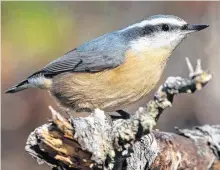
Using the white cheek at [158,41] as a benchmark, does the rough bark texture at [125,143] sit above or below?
below

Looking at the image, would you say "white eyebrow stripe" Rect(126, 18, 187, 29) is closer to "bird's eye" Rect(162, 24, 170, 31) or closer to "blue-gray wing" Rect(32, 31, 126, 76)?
"bird's eye" Rect(162, 24, 170, 31)

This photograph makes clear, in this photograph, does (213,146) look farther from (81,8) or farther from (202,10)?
(81,8)

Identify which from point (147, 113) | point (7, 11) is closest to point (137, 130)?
point (147, 113)

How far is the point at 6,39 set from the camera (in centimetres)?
729

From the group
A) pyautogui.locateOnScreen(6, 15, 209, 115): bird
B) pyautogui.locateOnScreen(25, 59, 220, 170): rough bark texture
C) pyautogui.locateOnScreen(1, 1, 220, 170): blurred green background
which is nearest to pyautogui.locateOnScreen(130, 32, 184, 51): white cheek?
pyautogui.locateOnScreen(6, 15, 209, 115): bird

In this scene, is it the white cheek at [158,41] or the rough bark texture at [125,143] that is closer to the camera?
the rough bark texture at [125,143]

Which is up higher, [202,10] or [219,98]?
[202,10]

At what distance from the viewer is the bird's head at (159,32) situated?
13.4ft

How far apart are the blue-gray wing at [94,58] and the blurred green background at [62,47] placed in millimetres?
1821

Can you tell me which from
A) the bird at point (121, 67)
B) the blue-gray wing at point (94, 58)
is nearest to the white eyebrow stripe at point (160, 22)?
the bird at point (121, 67)

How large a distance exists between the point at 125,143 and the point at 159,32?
150cm

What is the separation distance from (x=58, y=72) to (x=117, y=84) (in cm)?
65

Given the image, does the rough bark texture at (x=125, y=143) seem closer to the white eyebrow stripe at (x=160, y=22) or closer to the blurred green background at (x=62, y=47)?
the white eyebrow stripe at (x=160, y=22)

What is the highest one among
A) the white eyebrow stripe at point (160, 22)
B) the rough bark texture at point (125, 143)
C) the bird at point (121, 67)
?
the white eyebrow stripe at point (160, 22)
